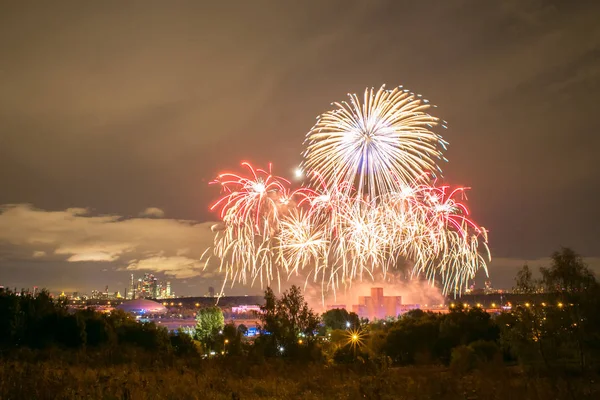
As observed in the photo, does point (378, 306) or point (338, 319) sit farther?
point (378, 306)

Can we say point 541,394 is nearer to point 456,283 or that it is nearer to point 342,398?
point 342,398

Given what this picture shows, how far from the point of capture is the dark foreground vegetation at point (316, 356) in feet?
41.1

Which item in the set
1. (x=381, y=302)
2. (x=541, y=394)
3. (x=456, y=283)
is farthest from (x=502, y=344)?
(x=381, y=302)

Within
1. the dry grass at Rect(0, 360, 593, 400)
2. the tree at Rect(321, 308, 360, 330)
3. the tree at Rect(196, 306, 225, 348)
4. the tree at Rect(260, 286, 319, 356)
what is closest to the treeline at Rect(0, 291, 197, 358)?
the tree at Rect(260, 286, 319, 356)

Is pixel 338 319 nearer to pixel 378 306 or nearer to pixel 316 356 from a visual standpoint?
pixel 378 306

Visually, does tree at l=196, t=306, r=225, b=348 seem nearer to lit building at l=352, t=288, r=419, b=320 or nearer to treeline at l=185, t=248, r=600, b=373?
lit building at l=352, t=288, r=419, b=320

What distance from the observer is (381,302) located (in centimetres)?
14800

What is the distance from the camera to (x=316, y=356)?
28812mm

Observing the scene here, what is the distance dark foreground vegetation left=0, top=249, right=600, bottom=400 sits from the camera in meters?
12.5

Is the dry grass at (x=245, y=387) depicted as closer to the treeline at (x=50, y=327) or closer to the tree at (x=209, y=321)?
the treeline at (x=50, y=327)

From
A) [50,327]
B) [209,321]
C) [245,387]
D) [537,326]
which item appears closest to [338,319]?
[209,321]

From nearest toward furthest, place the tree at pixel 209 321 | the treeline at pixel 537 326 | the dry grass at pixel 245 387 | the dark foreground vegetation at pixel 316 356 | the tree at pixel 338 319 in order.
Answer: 1. the dry grass at pixel 245 387
2. the dark foreground vegetation at pixel 316 356
3. the treeline at pixel 537 326
4. the tree at pixel 209 321
5. the tree at pixel 338 319

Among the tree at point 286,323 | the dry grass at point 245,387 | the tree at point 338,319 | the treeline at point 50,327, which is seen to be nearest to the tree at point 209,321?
the tree at point 338,319

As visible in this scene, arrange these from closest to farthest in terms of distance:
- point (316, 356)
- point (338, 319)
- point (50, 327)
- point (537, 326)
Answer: point (316, 356), point (537, 326), point (50, 327), point (338, 319)
